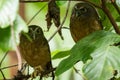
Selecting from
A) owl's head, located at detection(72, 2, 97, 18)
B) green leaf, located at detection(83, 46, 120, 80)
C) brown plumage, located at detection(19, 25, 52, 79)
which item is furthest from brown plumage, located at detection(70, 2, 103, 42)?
green leaf, located at detection(83, 46, 120, 80)

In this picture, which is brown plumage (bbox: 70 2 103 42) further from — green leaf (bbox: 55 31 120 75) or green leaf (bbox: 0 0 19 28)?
green leaf (bbox: 0 0 19 28)

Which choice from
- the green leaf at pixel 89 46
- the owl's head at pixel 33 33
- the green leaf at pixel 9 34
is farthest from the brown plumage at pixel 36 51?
the green leaf at pixel 9 34

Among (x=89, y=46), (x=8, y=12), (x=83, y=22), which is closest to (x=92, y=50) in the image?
(x=89, y=46)

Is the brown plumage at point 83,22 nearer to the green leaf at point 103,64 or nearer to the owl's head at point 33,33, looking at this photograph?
the owl's head at point 33,33

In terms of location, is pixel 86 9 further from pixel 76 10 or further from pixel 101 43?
pixel 101 43

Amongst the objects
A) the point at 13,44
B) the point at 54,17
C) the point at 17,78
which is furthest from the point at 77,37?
the point at 13,44

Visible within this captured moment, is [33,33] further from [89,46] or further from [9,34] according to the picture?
[9,34]
